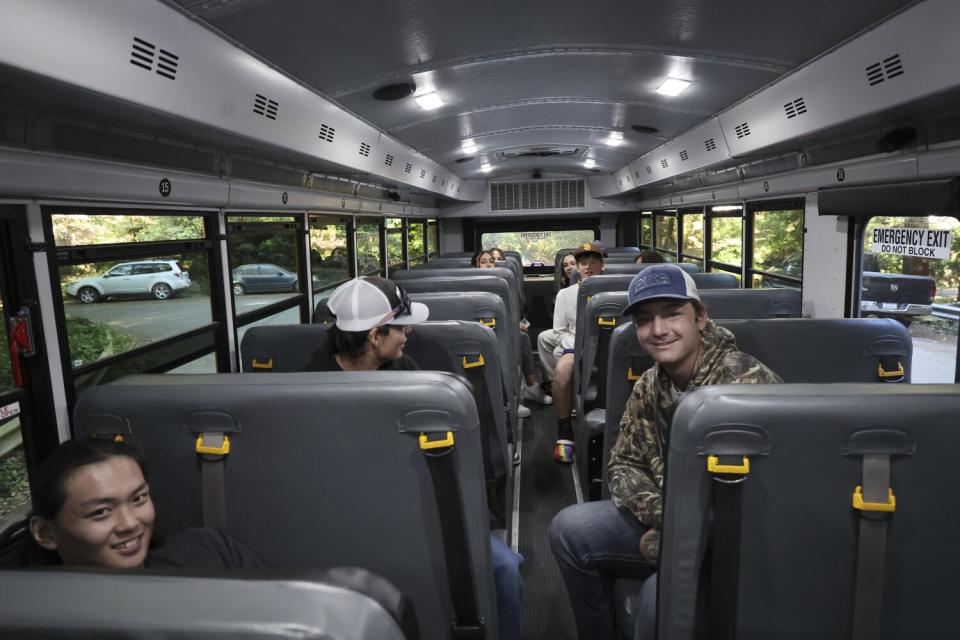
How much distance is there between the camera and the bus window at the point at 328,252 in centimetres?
644

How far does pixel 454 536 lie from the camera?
5.53ft

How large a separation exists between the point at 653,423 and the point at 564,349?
11.2 feet

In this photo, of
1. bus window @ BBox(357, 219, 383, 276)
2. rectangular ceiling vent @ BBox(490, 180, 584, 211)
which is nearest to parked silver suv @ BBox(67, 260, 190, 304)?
bus window @ BBox(357, 219, 383, 276)

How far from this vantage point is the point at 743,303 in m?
4.51

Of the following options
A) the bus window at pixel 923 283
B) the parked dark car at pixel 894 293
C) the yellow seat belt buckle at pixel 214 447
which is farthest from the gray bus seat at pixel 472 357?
the parked dark car at pixel 894 293

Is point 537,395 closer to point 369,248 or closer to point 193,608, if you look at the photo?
point 369,248

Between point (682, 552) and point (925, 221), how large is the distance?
3524mm

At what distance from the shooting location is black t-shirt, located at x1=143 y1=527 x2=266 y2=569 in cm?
156

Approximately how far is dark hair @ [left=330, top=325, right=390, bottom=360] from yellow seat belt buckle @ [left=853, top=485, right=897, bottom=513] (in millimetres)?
1929

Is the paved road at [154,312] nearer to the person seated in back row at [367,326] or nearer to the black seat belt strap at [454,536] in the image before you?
the person seated in back row at [367,326]

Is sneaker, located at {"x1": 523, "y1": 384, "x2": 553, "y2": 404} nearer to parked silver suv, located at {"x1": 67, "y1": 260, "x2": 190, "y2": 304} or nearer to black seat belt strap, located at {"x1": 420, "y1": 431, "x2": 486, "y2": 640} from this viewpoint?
parked silver suv, located at {"x1": 67, "y1": 260, "x2": 190, "y2": 304}

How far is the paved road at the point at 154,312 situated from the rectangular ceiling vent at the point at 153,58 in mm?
1269

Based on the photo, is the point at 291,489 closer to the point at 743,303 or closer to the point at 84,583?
the point at 84,583

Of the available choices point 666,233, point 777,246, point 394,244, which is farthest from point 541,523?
point 666,233
